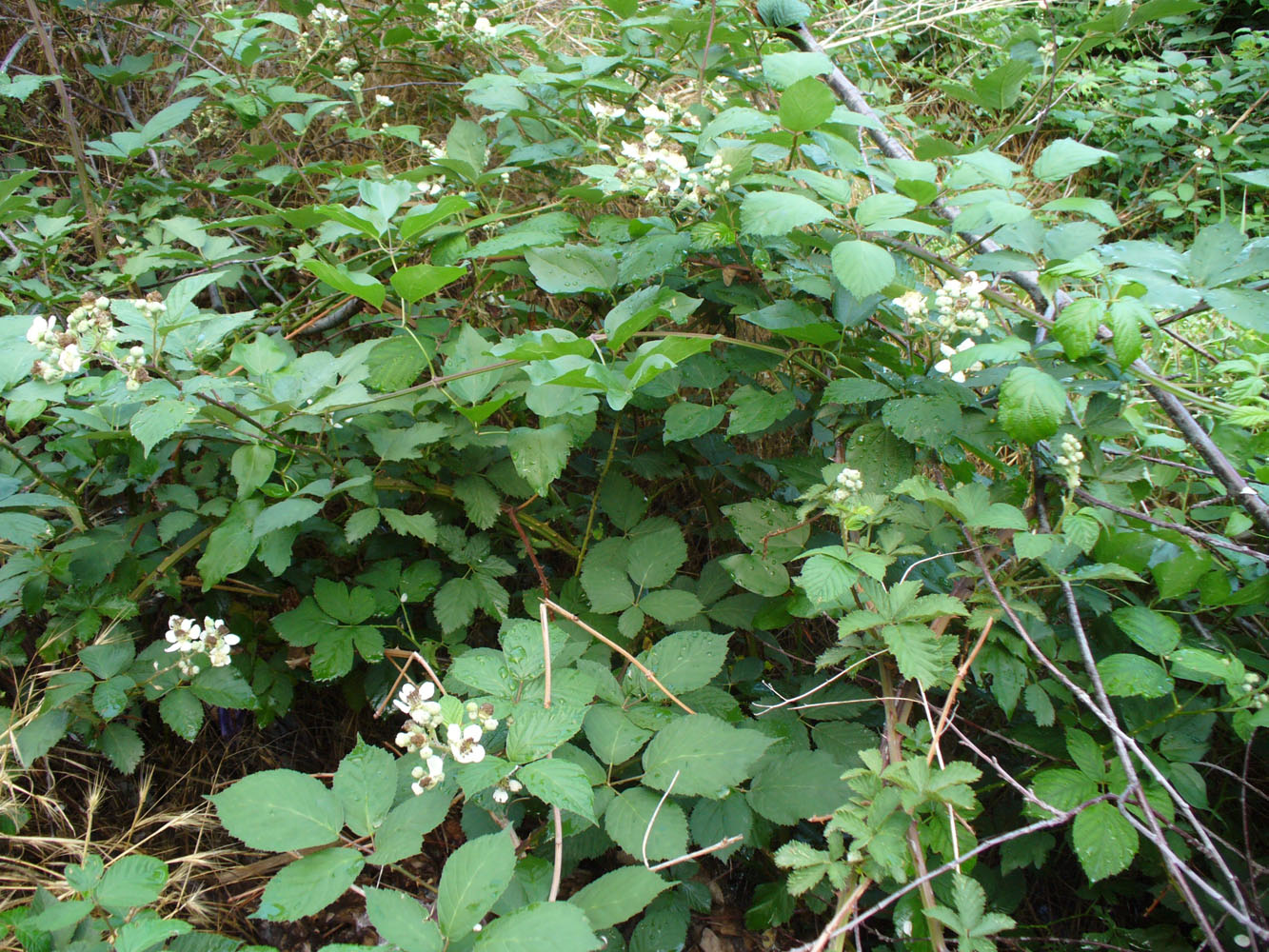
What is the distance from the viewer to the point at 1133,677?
1.01m

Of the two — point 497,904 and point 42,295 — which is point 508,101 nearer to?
point 42,295

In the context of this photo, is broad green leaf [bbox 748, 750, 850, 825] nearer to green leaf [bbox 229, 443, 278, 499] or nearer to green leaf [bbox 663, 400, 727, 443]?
green leaf [bbox 663, 400, 727, 443]

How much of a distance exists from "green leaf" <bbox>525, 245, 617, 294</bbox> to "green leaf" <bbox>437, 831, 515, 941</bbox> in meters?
0.81

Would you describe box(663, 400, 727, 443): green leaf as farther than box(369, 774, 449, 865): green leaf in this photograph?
Yes

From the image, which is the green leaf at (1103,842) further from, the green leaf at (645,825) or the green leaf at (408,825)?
the green leaf at (408,825)

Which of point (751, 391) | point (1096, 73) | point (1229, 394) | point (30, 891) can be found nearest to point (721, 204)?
point (751, 391)

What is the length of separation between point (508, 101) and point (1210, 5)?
428 centimetres

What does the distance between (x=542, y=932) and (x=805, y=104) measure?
3.50 feet

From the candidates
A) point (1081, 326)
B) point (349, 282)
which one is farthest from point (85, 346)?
point (1081, 326)

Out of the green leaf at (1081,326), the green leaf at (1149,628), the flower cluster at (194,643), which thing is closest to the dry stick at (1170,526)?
the green leaf at (1149,628)

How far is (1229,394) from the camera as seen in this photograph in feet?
3.54

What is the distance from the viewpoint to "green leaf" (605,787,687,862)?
0.84 meters

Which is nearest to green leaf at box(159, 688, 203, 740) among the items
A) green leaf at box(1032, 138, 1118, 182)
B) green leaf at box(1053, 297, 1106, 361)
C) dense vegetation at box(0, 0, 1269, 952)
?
dense vegetation at box(0, 0, 1269, 952)

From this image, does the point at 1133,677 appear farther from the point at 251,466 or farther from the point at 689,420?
the point at 251,466
